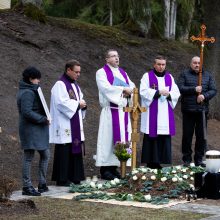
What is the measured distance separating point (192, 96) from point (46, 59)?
632cm

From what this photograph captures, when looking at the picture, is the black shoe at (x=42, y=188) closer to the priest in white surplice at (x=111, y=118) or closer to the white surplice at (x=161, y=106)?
the priest in white surplice at (x=111, y=118)

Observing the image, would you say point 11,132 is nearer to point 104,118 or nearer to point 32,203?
point 104,118

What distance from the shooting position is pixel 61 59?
1967 centimetres

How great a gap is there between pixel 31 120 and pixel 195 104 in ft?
13.8

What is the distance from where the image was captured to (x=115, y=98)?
1274cm

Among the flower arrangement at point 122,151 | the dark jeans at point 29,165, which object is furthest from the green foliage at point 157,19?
the dark jeans at point 29,165

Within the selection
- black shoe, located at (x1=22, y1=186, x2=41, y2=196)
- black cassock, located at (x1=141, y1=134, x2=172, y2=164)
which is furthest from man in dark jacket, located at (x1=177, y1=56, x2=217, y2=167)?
black shoe, located at (x1=22, y1=186, x2=41, y2=196)

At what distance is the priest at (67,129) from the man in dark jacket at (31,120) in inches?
42.5

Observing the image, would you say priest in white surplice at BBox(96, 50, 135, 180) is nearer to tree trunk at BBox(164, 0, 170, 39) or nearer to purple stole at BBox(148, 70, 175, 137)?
purple stole at BBox(148, 70, 175, 137)

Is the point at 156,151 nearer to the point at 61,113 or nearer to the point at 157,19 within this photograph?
the point at 61,113

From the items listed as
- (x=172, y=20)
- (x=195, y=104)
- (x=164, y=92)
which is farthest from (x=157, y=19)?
(x=164, y=92)

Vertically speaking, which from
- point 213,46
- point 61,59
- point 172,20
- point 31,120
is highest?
point 172,20

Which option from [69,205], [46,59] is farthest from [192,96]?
[46,59]

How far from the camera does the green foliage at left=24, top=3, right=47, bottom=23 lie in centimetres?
2117
